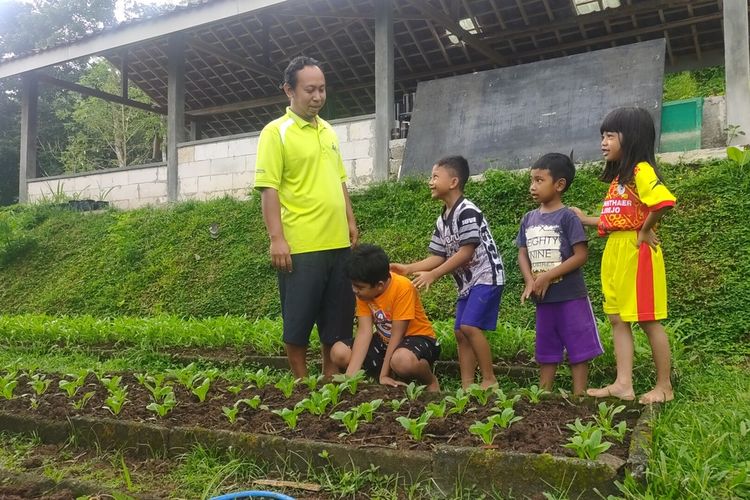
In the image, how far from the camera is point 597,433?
2100 mm

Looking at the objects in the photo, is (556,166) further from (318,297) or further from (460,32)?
(460,32)

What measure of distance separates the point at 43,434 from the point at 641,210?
319 cm

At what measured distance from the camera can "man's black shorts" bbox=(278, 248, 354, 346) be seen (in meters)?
3.63

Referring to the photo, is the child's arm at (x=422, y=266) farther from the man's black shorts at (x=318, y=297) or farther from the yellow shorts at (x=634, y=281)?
the yellow shorts at (x=634, y=281)

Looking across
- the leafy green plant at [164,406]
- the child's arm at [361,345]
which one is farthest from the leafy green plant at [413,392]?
the leafy green plant at [164,406]

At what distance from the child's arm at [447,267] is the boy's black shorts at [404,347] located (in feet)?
1.24

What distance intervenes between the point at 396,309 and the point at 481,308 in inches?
19.8

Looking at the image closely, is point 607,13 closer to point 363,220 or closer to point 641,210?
point 363,220

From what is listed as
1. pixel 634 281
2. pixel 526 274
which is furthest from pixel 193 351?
pixel 634 281

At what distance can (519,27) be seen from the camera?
10.0 metres

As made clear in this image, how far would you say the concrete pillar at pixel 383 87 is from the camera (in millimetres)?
8023

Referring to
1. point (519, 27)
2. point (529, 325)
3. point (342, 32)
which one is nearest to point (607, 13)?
point (519, 27)

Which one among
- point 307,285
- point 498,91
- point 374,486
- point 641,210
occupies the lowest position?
point 374,486

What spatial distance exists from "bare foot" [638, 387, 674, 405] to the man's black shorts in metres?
1.70
